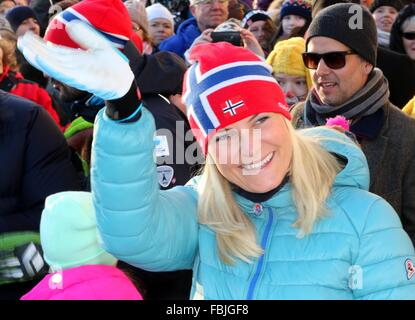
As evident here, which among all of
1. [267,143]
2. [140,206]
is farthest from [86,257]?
[267,143]

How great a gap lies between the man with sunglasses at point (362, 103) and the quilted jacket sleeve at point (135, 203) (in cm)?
128

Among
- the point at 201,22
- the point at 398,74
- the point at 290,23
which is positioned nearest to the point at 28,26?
the point at 201,22

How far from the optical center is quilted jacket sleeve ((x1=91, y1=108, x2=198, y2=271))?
194 cm

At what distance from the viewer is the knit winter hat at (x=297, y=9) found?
18.9ft

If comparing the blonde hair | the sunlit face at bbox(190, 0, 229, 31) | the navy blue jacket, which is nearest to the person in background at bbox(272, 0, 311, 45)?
the sunlit face at bbox(190, 0, 229, 31)

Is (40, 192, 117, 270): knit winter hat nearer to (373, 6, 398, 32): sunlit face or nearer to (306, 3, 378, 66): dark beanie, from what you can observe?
(306, 3, 378, 66): dark beanie

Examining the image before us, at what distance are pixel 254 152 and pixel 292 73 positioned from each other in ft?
7.29

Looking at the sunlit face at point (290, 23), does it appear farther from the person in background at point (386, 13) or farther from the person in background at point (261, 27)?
the person in background at point (386, 13)

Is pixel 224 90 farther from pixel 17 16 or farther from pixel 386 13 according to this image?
pixel 17 16

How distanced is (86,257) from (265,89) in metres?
0.77

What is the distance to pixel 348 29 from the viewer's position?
11.1 feet

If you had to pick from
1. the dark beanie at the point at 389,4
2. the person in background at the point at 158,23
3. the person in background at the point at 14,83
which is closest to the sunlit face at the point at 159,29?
the person in background at the point at 158,23

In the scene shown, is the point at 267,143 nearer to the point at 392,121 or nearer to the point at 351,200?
the point at 351,200

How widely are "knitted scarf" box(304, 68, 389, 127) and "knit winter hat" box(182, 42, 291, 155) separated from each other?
3.42 ft
